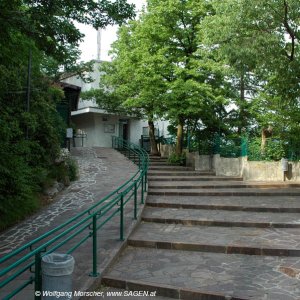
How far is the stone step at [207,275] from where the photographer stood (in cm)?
482

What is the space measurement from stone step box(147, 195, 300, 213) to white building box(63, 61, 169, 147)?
15233mm

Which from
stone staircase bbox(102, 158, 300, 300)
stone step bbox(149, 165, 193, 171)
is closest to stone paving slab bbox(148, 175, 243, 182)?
stone step bbox(149, 165, 193, 171)

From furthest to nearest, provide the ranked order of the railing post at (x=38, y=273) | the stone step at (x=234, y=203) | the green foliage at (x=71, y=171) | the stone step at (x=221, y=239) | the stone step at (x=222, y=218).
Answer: the green foliage at (x=71, y=171) < the stone step at (x=234, y=203) < the stone step at (x=222, y=218) < the stone step at (x=221, y=239) < the railing post at (x=38, y=273)

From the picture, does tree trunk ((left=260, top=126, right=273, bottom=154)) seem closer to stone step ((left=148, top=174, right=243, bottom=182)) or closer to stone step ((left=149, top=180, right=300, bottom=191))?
stone step ((left=148, top=174, right=243, bottom=182))

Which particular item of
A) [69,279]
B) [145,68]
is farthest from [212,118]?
[69,279]

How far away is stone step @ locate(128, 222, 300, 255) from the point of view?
647 centimetres

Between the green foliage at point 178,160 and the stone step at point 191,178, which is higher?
the green foliage at point 178,160

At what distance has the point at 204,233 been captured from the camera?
7.70m

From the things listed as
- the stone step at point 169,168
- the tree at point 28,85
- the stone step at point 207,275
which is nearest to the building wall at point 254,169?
the stone step at point 169,168

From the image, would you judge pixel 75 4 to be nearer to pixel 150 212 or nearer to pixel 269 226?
pixel 150 212

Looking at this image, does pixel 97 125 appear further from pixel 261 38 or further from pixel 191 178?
pixel 261 38

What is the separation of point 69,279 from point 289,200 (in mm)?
8736

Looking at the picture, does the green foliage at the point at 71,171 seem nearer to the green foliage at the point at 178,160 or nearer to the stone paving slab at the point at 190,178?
the stone paving slab at the point at 190,178

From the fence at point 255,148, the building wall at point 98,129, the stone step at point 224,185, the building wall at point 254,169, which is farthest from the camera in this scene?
the building wall at point 98,129
